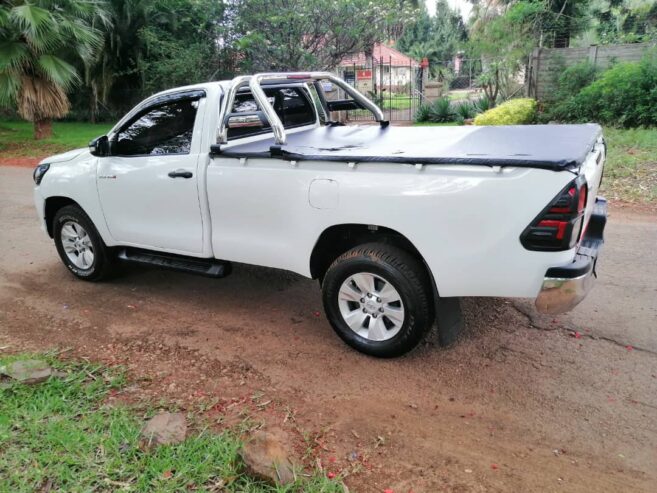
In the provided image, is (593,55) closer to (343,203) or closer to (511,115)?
(511,115)

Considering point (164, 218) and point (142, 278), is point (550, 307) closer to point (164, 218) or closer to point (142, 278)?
point (164, 218)

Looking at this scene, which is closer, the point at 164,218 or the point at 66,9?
the point at 164,218

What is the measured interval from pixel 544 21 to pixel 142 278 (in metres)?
16.6

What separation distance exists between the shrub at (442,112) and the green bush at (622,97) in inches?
150

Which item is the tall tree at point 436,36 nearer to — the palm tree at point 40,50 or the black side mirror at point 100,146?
the palm tree at point 40,50

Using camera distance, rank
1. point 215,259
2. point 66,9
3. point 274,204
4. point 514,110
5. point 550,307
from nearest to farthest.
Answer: point 550,307 → point 274,204 → point 215,259 → point 514,110 → point 66,9

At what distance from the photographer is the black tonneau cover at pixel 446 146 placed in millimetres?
3207

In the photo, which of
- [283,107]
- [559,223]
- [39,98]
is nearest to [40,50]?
[39,98]

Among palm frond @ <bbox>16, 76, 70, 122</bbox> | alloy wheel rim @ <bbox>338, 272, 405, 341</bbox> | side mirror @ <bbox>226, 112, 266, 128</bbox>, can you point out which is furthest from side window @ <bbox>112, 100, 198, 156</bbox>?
palm frond @ <bbox>16, 76, 70, 122</bbox>

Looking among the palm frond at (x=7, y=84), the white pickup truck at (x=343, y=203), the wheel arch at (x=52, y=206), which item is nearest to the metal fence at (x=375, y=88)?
the palm frond at (x=7, y=84)

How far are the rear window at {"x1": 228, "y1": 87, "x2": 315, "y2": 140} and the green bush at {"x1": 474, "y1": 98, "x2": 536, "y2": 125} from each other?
8721 mm

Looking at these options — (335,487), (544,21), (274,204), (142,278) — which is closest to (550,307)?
(335,487)

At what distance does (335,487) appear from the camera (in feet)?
8.79

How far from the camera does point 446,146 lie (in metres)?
3.81
